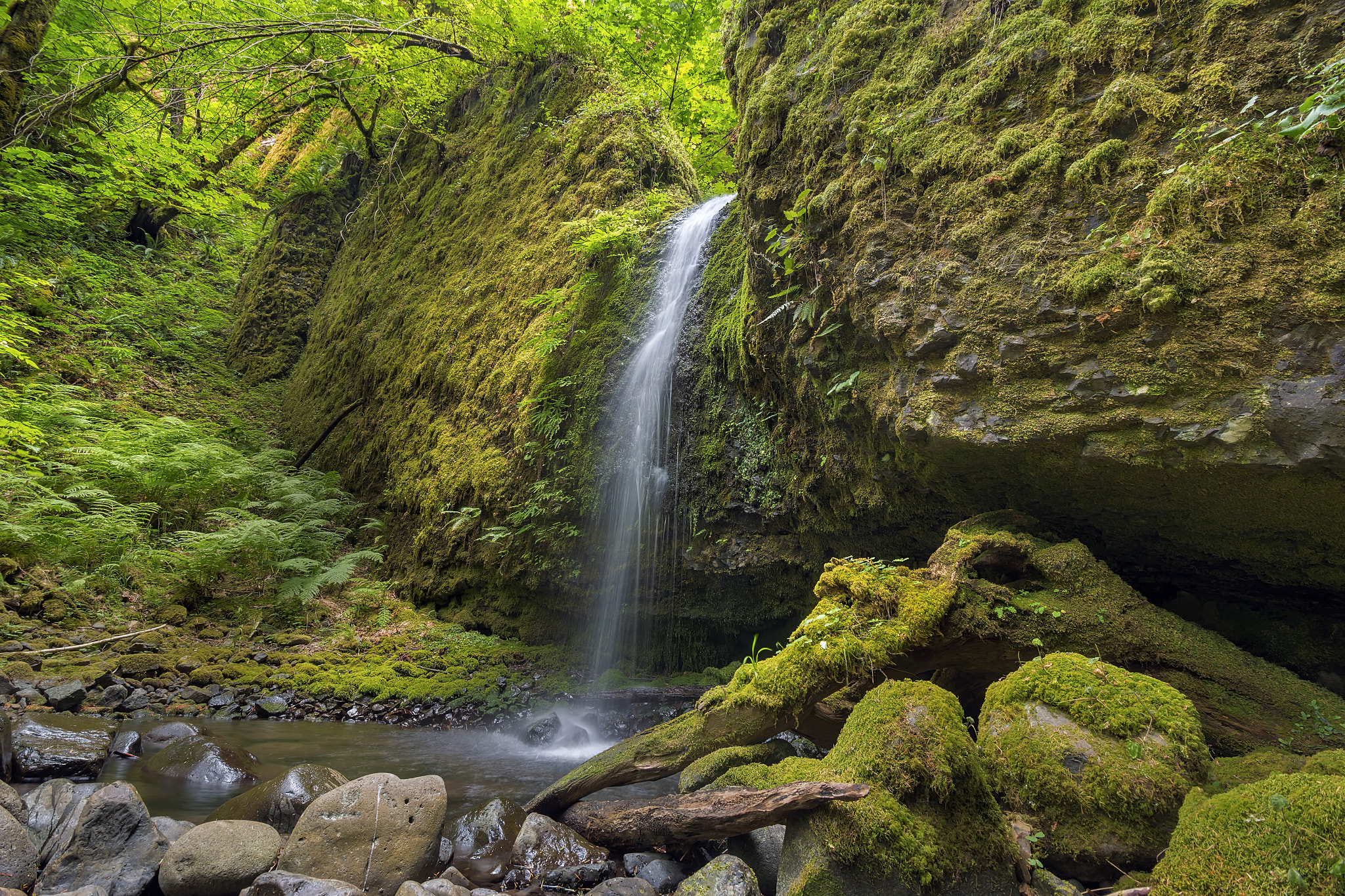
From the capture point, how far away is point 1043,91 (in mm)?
3250

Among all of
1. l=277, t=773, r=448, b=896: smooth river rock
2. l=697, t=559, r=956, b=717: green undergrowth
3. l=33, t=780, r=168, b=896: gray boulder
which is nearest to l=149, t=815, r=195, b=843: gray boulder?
l=33, t=780, r=168, b=896: gray boulder

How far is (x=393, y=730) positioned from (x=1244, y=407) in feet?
23.5

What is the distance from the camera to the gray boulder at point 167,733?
4.79 metres

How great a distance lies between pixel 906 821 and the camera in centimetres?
222

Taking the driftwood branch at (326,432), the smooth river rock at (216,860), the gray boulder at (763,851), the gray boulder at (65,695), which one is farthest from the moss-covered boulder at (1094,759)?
the driftwood branch at (326,432)

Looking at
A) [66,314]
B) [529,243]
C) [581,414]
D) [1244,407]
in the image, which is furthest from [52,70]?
[1244,407]

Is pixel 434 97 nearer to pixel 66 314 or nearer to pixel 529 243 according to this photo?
pixel 529 243

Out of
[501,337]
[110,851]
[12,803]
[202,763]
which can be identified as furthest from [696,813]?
[501,337]

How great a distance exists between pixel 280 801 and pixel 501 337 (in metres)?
6.44

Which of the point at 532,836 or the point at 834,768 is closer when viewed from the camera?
the point at 834,768

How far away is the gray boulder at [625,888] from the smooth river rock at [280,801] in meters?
1.97

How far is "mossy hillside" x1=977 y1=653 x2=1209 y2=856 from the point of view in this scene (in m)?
2.18

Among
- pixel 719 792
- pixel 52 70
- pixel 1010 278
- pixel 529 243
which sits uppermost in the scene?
pixel 52 70

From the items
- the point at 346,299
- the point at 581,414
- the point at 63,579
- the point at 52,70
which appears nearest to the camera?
the point at 63,579
